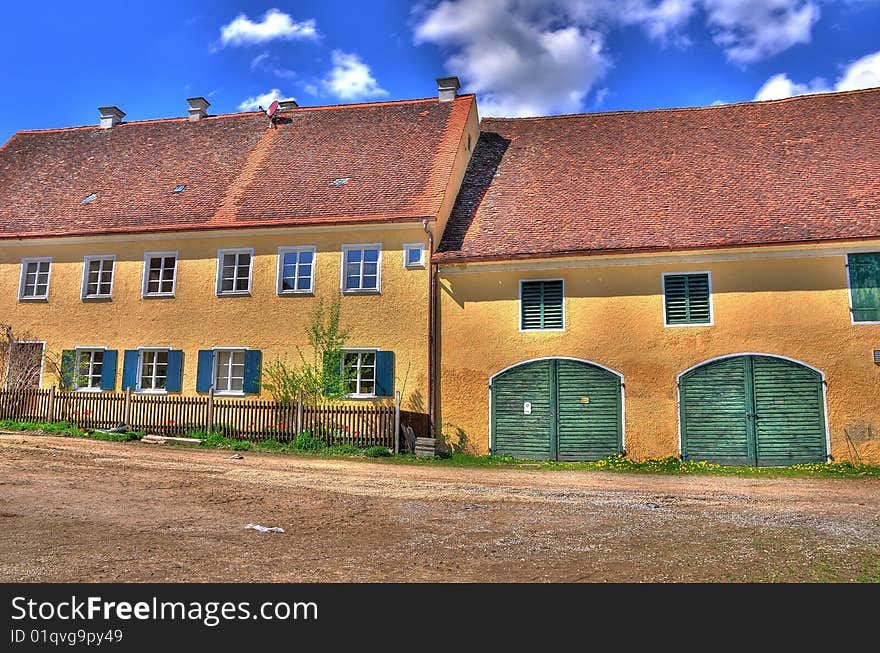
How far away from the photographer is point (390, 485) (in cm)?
1237

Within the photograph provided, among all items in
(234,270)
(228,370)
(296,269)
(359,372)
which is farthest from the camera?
(234,270)

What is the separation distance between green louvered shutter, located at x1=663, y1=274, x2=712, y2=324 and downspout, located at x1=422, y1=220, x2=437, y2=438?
5.72 metres

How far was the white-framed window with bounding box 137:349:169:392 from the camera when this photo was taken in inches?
778

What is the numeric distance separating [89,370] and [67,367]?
68cm

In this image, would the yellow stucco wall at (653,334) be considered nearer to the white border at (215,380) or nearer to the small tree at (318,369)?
the small tree at (318,369)

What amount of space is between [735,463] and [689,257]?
16.0 feet

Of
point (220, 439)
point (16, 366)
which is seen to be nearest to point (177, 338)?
point (220, 439)

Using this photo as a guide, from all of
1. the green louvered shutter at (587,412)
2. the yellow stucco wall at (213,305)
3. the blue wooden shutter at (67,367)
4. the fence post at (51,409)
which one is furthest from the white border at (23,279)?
the green louvered shutter at (587,412)

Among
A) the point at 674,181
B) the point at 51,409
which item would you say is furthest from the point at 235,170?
the point at 674,181

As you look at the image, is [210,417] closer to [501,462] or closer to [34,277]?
[501,462]

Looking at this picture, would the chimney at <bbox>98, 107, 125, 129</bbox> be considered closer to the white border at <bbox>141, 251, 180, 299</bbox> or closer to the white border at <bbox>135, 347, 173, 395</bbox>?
the white border at <bbox>141, 251, 180, 299</bbox>

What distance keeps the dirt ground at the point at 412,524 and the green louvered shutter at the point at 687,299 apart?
158 inches

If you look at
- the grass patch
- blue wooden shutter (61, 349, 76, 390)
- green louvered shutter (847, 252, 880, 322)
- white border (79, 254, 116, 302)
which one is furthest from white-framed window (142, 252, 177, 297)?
green louvered shutter (847, 252, 880, 322)

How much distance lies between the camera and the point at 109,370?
65.5 ft
